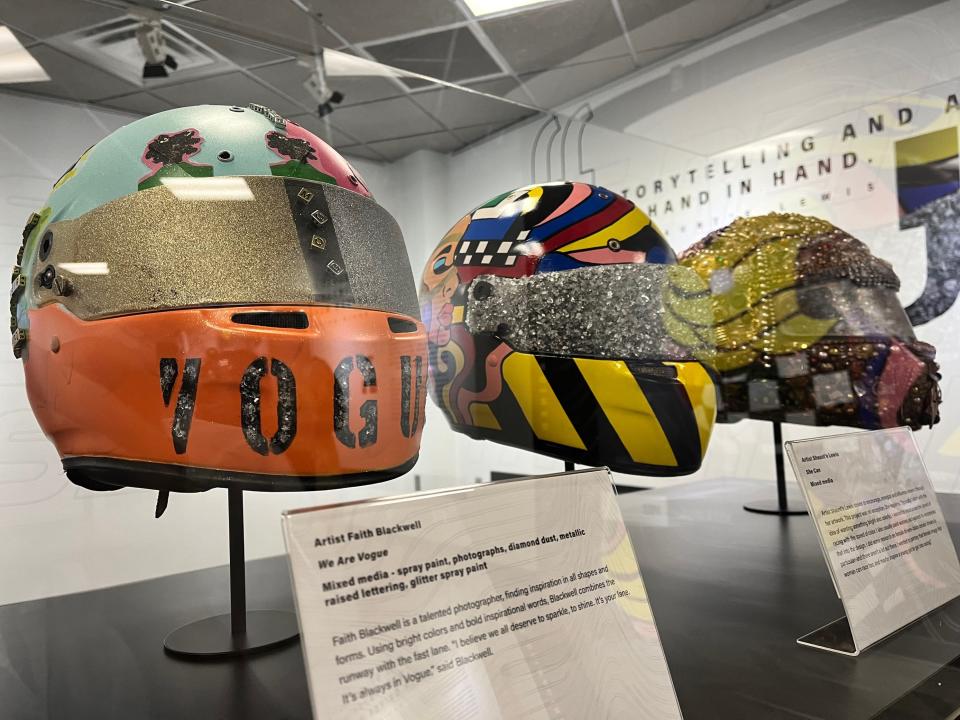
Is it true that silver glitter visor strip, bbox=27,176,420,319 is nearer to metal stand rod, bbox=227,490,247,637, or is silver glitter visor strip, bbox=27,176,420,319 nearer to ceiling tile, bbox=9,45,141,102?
ceiling tile, bbox=9,45,141,102

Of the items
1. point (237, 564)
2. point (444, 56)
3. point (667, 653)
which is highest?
point (444, 56)

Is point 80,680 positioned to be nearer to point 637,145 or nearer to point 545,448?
point 545,448

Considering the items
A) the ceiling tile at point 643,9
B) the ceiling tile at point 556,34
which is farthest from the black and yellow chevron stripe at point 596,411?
the ceiling tile at point 643,9

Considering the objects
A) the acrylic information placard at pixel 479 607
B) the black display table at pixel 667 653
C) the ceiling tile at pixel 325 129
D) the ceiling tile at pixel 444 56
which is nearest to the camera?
the acrylic information placard at pixel 479 607

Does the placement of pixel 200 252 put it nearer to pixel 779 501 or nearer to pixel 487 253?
pixel 487 253

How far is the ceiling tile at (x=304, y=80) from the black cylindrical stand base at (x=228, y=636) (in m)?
0.72

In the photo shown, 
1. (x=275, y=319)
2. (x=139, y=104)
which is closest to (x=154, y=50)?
(x=139, y=104)

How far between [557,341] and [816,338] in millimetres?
705

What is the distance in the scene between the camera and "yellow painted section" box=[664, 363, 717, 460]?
1.23 meters

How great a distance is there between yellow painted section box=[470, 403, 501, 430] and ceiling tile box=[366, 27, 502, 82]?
719 mm

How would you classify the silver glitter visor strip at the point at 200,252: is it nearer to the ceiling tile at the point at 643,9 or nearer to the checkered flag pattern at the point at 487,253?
the checkered flag pattern at the point at 487,253

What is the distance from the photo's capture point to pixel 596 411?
3.88ft

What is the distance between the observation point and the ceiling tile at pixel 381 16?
1.29m

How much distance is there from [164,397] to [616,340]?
2.28 ft
